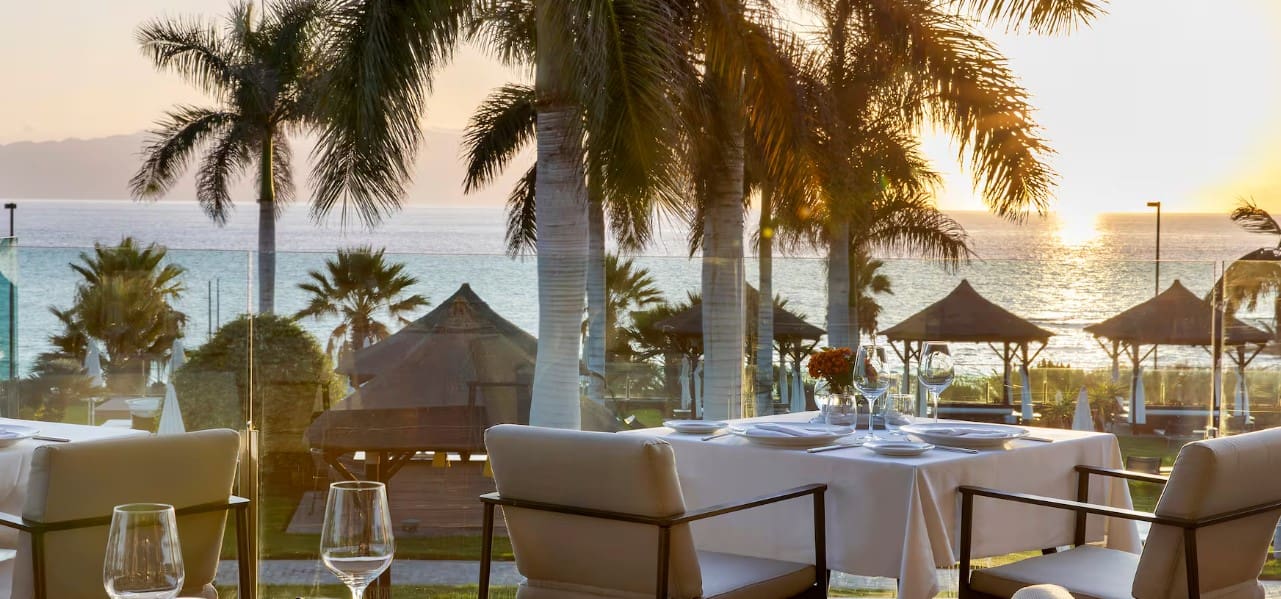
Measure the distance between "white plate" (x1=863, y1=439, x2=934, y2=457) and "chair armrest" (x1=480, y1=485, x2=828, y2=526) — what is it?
0.69 feet

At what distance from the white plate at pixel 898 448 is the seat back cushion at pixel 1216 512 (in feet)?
2.53

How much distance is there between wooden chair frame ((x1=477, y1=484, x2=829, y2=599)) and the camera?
11.5 ft

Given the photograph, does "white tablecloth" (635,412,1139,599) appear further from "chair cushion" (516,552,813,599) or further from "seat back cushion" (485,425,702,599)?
"seat back cushion" (485,425,702,599)

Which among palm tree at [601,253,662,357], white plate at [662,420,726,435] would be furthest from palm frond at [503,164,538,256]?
white plate at [662,420,726,435]

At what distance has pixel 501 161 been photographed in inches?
549

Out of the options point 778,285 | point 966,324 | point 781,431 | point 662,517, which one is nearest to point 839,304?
point 778,285

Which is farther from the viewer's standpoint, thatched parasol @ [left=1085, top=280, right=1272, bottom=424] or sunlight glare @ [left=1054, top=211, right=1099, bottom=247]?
sunlight glare @ [left=1054, top=211, right=1099, bottom=247]

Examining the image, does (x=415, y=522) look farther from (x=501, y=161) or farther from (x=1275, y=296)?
(x=501, y=161)

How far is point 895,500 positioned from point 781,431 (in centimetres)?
53

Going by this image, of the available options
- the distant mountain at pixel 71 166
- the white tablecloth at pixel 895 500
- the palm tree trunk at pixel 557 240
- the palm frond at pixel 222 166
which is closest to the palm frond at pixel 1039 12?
the palm tree trunk at pixel 557 240

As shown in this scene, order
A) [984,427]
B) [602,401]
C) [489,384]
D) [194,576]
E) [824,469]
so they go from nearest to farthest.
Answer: [194,576] → [824,469] → [984,427] → [489,384] → [602,401]

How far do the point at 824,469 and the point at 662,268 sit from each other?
2.78 meters

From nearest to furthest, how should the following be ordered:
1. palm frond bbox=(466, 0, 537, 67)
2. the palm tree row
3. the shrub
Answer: the shrub → the palm tree row → palm frond bbox=(466, 0, 537, 67)

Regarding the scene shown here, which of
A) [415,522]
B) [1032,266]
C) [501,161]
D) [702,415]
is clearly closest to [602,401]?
[702,415]
